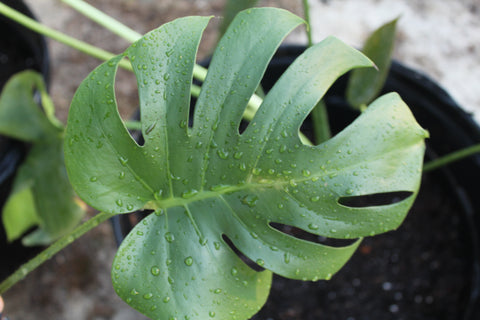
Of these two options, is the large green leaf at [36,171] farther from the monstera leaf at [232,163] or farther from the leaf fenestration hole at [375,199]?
the leaf fenestration hole at [375,199]

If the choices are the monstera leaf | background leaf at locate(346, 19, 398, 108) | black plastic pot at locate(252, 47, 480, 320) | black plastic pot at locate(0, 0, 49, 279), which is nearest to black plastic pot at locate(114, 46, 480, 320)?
black plastic pot at locate(252, 47, 480, 320)

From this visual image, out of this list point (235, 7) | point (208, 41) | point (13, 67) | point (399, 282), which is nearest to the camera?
point (235, 7)

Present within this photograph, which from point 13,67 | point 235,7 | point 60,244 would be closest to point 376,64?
point 235,7

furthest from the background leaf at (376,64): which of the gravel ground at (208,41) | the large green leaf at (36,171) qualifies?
the large green leaf at (36,171)

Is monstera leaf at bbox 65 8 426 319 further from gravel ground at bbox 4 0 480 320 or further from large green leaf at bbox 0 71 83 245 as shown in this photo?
gravel ground at bbox 4 0 480 320

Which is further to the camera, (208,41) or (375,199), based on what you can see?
(208,41)

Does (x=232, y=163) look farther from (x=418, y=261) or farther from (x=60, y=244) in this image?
(x=418, y=261)
